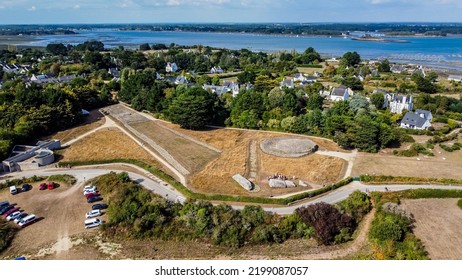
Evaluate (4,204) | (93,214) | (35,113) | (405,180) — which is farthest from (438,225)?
(35,113)

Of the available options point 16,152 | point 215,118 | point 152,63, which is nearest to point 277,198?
point 215,118

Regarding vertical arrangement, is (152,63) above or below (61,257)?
above

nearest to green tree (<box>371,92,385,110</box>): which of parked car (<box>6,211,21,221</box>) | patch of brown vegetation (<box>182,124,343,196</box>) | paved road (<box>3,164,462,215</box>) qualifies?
patch of brown vegetation (<box>182,124,343,196</box>)

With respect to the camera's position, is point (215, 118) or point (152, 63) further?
point (152, 63)

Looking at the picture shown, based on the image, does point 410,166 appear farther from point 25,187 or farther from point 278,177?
point 25,187

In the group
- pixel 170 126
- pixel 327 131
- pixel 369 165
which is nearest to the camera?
pixel 369 165

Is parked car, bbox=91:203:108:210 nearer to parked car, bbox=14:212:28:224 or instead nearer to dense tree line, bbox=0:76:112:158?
parked car, bbox=14:212:28:224

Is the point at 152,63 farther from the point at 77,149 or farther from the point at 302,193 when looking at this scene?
the point at 302,193
